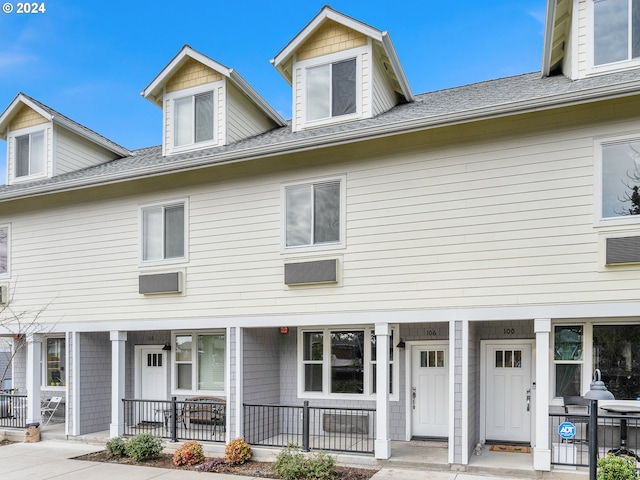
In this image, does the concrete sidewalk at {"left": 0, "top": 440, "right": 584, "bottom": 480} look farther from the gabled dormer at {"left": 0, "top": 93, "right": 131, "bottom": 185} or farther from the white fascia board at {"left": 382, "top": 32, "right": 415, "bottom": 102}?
the white fascia board at {"left": 382, "top": 32, "right": 415, "bottom": 102}

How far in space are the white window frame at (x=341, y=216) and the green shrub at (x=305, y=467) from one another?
348 cm

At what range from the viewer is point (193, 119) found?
1166 centimetres

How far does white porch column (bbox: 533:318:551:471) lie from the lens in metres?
7.86

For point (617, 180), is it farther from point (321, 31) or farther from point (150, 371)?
point (150, 371)

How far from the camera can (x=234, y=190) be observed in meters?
10.6

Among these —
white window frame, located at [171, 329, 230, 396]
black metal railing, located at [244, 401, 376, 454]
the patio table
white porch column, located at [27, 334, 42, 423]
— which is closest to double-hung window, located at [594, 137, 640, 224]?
the patio table

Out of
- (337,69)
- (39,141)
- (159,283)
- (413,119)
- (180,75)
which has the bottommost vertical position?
(159,283)

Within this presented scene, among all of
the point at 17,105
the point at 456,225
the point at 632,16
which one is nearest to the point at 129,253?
the point at 17,105

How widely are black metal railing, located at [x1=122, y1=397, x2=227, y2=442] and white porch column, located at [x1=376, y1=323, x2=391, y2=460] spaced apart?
338 centimetres

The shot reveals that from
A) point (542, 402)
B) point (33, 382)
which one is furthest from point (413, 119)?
point (33, 382)

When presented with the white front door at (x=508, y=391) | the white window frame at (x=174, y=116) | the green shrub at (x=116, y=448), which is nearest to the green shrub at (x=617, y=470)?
the white front door at (x=508, y=391)

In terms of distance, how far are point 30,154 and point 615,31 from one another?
1291 cm

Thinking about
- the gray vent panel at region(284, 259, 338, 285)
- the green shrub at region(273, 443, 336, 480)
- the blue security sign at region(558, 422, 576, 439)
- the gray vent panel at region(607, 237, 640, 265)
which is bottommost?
the green shrub at region(273, 443, 336, 480)

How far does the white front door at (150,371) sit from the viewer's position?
12.8 meters
